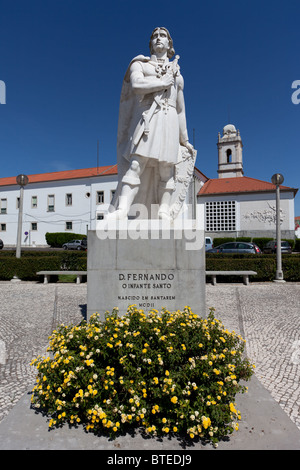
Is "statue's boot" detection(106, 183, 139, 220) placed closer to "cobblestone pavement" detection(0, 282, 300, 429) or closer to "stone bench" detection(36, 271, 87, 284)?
"cobblestone pavement" detection(0, 282, 300, 429)

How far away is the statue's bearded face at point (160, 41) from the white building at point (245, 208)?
32.5 metres

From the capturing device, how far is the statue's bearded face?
377 centimetres

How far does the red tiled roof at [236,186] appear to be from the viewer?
3475 centimetres

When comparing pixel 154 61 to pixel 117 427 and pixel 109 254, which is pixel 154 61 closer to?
pixel 109 254

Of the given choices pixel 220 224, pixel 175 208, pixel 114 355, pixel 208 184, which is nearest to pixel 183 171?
pixel 175 208

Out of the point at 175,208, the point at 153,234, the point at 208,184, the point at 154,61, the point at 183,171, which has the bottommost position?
the point at 153,234

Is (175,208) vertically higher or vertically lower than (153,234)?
higher

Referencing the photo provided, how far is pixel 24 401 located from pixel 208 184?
3785 centimetres

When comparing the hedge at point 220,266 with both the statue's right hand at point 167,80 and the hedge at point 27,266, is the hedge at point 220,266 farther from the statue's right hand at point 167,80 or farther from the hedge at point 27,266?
the statue's right hand at point 167,80

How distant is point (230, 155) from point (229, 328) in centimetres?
5752

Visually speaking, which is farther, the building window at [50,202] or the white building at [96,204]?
the building window at [50,202]

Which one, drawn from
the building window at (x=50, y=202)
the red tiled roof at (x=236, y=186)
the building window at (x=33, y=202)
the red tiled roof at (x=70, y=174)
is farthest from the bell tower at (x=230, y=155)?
the building window at (x=33, y=202)

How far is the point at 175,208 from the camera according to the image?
3994 mm
